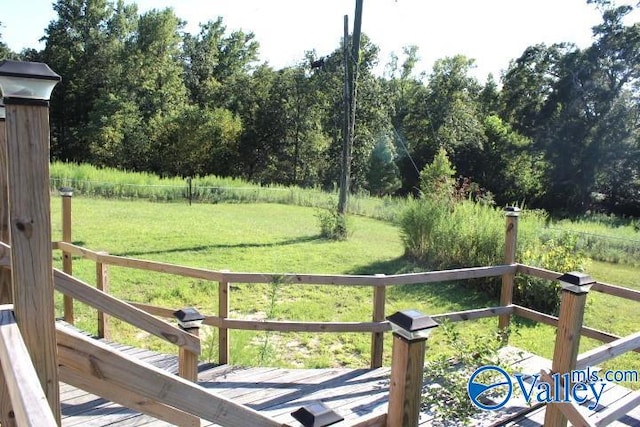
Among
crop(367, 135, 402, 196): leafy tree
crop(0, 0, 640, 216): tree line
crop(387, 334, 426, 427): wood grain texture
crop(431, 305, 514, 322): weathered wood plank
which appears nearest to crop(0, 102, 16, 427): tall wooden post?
crop(387, 334, 426, 427): wood grain texture

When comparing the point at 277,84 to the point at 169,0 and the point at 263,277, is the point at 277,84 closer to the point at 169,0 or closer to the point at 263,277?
the point at 169,0

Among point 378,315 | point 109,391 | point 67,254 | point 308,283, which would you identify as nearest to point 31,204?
point 109,391

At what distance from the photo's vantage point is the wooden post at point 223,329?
3729 millimetres

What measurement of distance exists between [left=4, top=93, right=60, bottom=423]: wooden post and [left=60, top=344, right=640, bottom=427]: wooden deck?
180cm

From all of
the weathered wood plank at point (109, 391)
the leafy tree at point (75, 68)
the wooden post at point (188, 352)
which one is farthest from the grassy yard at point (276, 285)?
the leafy tree at point (75, 68)

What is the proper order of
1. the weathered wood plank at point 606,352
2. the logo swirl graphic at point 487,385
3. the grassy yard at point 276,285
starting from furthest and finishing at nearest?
the grassy yard at point 276,285 → the logo swirl graphic at point 487,385 → the weathered wood plank at point 606,352

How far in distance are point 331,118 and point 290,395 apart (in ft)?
78.1

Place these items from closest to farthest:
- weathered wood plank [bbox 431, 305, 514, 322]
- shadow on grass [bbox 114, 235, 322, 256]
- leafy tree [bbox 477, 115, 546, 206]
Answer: weathered wood plank [bbox 431, 305, 514, 322]
shadow on grass [bbox 114, 235, 322, 256]
leafy tree [bbox 477, 115, 546, 206]

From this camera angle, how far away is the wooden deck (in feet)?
9.70

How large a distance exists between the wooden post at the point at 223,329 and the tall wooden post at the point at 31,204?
8.29 ft

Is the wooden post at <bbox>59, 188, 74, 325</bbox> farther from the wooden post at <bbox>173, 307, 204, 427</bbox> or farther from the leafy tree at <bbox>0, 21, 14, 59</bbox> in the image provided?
the leafy tree at <bbox>0, 21, 14, 59</bbox>

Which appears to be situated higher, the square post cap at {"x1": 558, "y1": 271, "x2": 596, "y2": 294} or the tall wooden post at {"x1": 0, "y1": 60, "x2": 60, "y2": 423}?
the tall wooden post at {"x1": 0, "y1": 60, "x2": 60, "y2": 423}

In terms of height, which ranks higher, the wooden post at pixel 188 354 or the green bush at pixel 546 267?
the wooden post at pixel 188 354

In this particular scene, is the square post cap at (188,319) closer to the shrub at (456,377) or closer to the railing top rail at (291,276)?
the railing top rail at (291,276)
